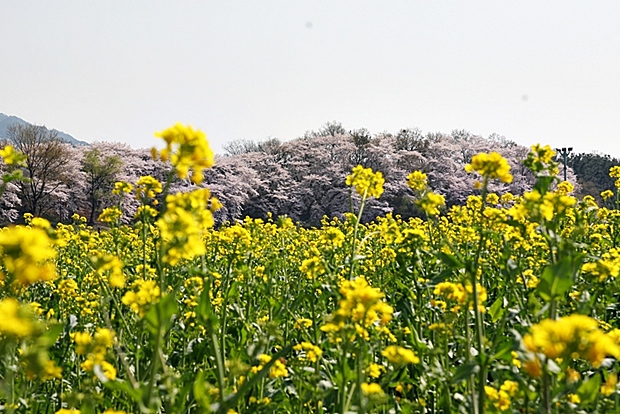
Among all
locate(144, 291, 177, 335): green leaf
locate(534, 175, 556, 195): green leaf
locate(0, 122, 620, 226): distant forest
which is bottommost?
locate(144, 291, 177, 335): green leaf

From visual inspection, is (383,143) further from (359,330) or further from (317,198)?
(359,330)

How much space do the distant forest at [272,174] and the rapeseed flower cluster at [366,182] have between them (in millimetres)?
25872

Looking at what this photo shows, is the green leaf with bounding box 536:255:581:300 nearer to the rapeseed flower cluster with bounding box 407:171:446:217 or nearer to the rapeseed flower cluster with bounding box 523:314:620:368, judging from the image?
the rapeseed flower cluster with bounding box 523:314:620:368

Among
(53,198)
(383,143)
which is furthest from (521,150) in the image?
(53,198)

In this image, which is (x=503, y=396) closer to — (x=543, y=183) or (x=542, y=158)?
(x=543, y=183)

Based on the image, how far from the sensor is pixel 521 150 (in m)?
42.2

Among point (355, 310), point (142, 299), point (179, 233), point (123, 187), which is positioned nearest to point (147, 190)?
point (123, 187)

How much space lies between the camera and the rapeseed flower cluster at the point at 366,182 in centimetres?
332

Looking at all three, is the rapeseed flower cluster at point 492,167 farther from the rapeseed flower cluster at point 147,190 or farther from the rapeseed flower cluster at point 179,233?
the rapeseed flower cluster at point 147,190

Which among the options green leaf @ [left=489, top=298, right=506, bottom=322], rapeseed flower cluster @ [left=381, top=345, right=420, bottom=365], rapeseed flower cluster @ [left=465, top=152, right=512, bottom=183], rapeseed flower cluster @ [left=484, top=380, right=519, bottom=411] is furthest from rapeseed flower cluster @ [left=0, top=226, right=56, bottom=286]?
green leaf @ [left=489, top=298, right=506, bottom=322]

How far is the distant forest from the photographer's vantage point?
98.4 ft

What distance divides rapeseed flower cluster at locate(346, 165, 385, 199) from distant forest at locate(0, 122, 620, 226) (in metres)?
25.9

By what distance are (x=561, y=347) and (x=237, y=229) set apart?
235cm

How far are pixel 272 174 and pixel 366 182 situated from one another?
3324 cm
